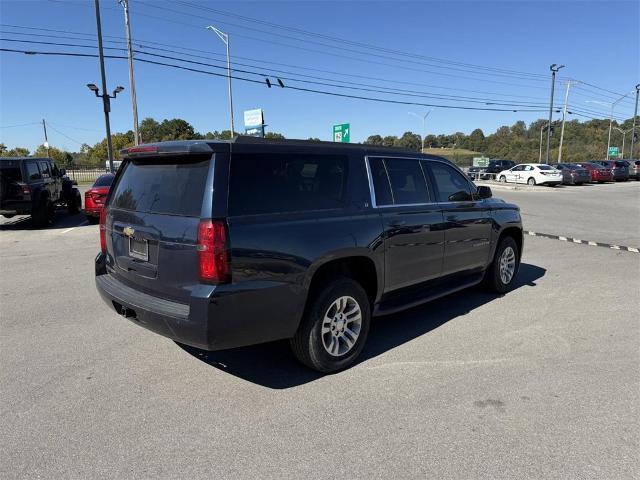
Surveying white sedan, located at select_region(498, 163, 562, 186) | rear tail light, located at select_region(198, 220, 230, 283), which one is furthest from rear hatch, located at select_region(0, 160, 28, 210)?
white sedan, located at select_region(498, 163, 562, 186)

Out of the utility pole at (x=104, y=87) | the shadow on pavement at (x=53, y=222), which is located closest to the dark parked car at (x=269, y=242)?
the shadow on pavement at (x=53, y=222)

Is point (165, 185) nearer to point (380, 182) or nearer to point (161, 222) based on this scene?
point (161, 222)

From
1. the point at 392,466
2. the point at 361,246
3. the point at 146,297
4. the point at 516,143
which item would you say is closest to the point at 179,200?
the point at 146,297

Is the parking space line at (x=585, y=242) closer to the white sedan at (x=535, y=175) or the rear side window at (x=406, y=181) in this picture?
the rear side window at (x=406, y=181)

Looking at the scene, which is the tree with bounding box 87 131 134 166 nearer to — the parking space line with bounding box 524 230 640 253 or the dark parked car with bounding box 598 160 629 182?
the dark parked car with bounding box 598 160 629 182

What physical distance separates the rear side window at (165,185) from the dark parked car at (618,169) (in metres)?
41.8

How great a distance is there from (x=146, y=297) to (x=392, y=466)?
2.11 metres

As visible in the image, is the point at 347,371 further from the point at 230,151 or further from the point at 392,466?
the point at 230,151

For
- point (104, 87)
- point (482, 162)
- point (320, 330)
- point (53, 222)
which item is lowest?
point (53, 222)

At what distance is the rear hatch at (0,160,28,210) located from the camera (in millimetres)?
11367

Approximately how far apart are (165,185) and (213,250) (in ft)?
2.72

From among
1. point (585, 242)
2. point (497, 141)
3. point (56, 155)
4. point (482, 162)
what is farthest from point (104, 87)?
point (497, 141)

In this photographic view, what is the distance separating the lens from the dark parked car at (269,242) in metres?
3.10

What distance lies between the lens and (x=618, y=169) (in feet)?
125
